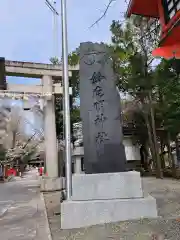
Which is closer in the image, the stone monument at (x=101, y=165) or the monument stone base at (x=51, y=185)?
the stone monument at (x=101, y=165)

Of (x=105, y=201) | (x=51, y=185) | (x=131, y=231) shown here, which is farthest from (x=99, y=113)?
(x=51, y=185)

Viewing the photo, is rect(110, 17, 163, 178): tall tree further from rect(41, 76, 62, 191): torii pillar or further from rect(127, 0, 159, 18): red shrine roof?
rect(127, 0, 159, 18): red shrine roof

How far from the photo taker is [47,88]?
12.4 metres

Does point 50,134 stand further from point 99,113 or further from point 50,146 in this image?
point 99,113

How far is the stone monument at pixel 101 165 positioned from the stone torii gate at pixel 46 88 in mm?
6334

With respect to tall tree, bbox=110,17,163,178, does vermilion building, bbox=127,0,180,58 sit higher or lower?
lower

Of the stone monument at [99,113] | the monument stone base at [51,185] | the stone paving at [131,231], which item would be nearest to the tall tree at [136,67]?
the monument stone base at [51,185]

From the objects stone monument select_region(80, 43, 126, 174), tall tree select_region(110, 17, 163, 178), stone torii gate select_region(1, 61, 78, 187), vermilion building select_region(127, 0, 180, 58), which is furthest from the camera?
tall tree select_region(110, 17, 163, 178)

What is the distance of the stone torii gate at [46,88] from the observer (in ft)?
39.3

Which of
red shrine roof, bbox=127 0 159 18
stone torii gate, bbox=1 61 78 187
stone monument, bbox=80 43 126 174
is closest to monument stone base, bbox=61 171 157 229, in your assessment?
stone monument, bbox=80 43 126 174

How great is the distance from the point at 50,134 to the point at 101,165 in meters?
6.77

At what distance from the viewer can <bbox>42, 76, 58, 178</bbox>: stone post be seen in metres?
12.1

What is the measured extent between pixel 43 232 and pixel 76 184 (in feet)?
3.40

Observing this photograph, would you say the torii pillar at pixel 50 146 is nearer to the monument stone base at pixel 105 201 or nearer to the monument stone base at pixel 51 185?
the monument stone base at pixel 51 185
